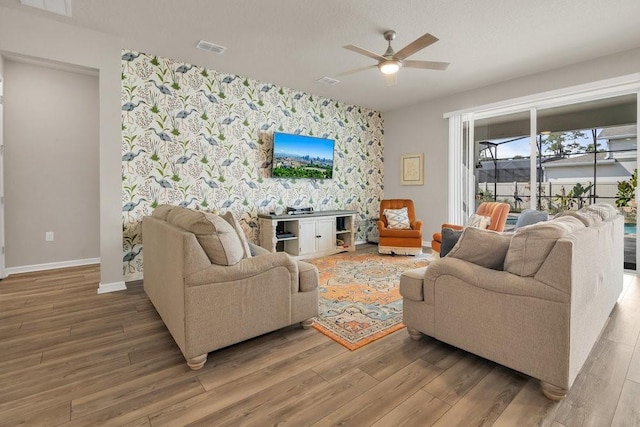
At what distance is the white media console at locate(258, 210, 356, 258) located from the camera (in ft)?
15.4

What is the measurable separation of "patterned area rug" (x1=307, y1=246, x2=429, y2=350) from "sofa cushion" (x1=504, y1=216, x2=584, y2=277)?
3.44 ft

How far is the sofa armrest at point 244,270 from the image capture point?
193 cm

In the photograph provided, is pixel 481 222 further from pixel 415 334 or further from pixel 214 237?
pixel 214 237

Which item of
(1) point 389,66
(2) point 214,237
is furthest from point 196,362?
(1) point 389,66

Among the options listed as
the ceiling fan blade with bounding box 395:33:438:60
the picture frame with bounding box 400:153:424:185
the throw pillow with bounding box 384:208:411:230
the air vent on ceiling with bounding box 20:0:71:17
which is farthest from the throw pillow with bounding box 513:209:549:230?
the air vent on ceiling with bounding box 20:0:71:17

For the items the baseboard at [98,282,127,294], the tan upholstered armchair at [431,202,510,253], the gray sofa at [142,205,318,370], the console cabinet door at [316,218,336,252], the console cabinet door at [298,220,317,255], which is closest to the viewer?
the gray sofa at [142,205,318,370]

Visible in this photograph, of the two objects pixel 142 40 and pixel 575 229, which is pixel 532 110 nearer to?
pixel 575 229

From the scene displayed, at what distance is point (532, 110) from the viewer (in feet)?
15.5

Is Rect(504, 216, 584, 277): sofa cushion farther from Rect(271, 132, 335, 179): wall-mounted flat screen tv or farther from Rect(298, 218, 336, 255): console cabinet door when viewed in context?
Rect(271, 132, 335, 179): wall-mounted flat screen tv

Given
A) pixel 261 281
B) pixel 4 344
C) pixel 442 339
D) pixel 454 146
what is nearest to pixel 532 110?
pixel 454 146

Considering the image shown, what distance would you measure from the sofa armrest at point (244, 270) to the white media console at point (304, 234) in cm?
229

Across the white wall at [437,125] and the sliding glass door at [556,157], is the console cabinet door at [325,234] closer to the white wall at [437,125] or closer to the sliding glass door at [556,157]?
the white wall at [437,125]

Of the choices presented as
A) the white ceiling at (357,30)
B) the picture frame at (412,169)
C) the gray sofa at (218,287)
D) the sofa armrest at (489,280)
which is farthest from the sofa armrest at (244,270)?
the picture frame at (412,169)

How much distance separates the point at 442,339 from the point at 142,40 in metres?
4.12
